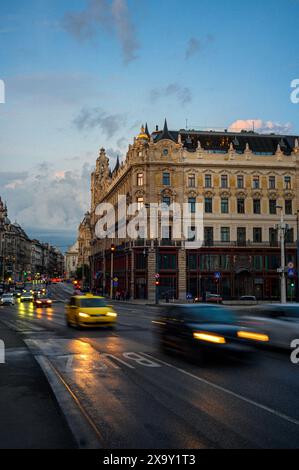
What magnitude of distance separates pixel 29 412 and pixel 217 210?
5779cm

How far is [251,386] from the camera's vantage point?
10.6 meters

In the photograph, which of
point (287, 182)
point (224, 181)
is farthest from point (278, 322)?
point (287, 182)

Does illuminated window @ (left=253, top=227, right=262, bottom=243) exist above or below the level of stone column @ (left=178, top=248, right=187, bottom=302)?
Result: above

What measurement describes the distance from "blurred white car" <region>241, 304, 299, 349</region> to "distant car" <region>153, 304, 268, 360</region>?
0.27 meters

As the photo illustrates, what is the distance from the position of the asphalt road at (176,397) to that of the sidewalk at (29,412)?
14.9 inches

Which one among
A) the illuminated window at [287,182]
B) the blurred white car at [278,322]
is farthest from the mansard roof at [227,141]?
the blurred white car at [278,322]

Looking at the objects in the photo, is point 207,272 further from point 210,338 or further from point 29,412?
point 29,412

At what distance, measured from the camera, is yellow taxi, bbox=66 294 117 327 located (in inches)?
914

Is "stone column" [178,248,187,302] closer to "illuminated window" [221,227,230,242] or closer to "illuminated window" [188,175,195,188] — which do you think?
"illuminated window" [221,227,230,242]

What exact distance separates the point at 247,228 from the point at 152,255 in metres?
13.4

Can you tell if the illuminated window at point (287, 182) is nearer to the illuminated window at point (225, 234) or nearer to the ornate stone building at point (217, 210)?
the ornate stone building at point (217, 210)

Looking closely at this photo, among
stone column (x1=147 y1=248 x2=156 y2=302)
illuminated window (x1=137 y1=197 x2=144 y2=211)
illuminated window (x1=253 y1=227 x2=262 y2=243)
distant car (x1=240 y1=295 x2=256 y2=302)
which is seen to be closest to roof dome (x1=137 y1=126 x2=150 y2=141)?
illuminated window (x1=137 y1=197 x2=144 y2=211)

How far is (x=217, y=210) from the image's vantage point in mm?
64750
